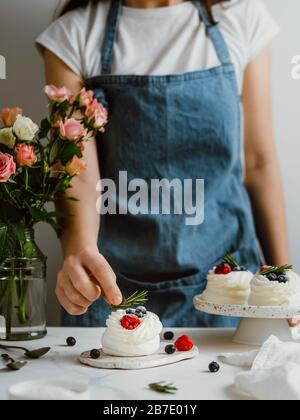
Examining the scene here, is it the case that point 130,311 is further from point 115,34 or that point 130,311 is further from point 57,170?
point 115,34

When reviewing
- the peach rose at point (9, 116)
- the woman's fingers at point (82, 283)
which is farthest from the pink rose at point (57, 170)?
the woman's fingers at point (82, 283)

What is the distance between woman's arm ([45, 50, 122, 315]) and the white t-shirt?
0.12 ft

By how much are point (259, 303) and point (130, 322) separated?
0.86 feet

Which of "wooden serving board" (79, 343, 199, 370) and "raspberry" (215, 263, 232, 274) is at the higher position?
"raspberry" (215, 263, 232, 274)

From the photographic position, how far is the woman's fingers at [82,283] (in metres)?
1.08

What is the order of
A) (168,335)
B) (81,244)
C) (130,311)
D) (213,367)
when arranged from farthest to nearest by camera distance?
1. (81,244)
2. (168,335)
3. (130,311)
4. (213,367)

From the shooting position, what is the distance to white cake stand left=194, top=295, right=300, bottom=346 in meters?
1.15

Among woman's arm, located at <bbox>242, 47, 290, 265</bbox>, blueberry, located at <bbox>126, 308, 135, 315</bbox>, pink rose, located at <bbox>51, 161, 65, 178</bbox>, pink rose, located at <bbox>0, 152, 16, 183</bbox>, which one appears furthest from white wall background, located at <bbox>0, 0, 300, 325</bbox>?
blueberry, located at <bbox>126, 308, 135, 315</bbox>

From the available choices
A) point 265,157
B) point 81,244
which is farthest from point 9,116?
point 265,157

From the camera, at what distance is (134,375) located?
0.96m

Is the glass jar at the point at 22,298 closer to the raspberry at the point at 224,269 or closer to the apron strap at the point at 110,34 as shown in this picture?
the raspberry at the point at 224,269

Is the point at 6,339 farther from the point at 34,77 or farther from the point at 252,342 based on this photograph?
the point at 34,77

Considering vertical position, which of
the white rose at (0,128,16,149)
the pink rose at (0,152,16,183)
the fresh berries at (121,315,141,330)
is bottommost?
the fresh berries at (121,315,141,330)

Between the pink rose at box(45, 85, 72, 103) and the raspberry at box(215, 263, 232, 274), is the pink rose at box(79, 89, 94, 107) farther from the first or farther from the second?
the raspberry at box(215, 263, 232, 274)
